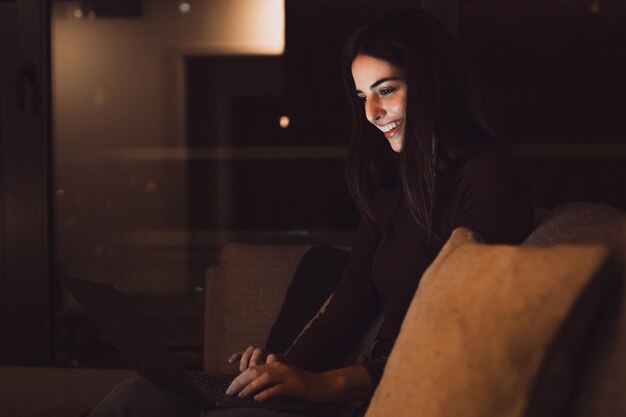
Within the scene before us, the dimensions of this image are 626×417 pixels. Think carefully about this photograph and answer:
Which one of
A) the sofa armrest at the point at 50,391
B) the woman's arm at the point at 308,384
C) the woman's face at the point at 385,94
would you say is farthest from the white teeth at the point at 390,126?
the sofa armrest at the point at 50,391

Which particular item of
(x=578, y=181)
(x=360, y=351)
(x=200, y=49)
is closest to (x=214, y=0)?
(x=200, y=49)

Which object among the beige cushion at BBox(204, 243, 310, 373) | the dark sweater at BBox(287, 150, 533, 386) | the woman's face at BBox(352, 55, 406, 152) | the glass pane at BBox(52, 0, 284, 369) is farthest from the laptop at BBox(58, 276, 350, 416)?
the glass pane at BBox(52, 0, 284, 369)

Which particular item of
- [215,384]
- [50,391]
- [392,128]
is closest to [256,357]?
[215,384]

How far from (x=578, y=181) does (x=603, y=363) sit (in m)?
9.47

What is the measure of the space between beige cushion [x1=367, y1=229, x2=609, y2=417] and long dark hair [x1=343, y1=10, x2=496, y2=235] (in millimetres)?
514

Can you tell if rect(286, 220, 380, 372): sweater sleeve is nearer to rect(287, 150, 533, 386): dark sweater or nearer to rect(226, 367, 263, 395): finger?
rect(287, 150, 533, 386): dark sweater

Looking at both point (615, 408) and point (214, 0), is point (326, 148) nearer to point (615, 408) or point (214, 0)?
point (214, 0)

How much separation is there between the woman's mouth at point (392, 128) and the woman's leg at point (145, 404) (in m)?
0.62

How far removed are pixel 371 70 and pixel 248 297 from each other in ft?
2.77

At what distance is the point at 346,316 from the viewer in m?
1.88

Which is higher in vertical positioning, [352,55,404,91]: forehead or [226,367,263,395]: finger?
[352,55,404,91]: forehead

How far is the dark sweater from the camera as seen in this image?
61.5 inches

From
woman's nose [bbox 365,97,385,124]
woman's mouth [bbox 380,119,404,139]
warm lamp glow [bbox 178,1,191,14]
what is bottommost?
woman's mouth [bbox 380,119,404,139]

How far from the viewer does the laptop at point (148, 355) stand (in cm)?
151
